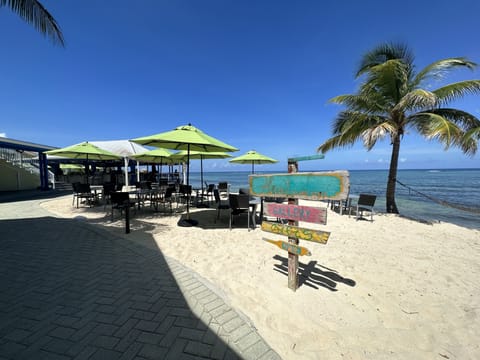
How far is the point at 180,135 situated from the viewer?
4.85m

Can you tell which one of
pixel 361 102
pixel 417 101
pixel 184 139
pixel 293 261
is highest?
pixel 361 102

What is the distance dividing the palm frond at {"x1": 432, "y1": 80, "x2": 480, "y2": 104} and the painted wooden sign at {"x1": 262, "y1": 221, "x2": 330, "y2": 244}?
8.48 metres

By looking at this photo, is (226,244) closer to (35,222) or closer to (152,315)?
(152,315)

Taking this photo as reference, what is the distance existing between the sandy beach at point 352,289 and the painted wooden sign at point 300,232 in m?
0.80

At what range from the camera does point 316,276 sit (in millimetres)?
2973

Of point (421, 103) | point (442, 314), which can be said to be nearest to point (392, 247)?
point (442, 314)

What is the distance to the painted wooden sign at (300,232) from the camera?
2.18 m

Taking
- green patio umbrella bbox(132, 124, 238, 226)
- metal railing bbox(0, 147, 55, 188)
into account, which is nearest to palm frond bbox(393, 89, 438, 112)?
green patio umbrella bbox(132, 124, 238, 226)

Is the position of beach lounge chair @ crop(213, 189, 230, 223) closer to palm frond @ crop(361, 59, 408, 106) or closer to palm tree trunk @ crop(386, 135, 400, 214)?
palm tree trunk @ crop(386, 135, 400, 214)

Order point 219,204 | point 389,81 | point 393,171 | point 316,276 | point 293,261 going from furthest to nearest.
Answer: point 393,171
point 389,81
point 219,204
point 316,276
point 293,261

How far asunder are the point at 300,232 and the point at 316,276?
3.71 feet

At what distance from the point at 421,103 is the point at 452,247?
495cm

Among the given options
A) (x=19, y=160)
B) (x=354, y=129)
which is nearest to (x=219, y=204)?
(x=354, y=129)

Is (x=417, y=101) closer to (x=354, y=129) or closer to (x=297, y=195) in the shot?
(x=354, y=129)
